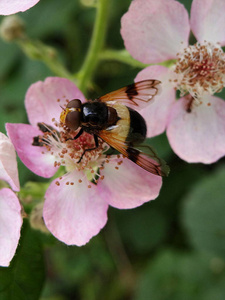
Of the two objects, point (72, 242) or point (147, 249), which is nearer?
point (72, 242)

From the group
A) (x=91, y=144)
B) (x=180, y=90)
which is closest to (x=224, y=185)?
(x=180, y=90)

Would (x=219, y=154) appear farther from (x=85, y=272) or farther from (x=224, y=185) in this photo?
(x=85, y=272)

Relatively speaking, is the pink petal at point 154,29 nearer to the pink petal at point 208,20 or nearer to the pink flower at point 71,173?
the pink petal at point 208,20

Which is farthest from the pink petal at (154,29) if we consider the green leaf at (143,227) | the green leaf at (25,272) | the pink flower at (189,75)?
the green leaf at (143,227)

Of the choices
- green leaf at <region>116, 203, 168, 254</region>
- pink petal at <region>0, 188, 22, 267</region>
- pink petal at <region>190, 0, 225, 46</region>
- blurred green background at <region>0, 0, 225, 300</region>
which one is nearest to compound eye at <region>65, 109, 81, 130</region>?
pink petal at <region>0, 188, 22, 267</region>

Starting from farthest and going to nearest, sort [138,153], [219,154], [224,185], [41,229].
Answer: [224,185]
[219,154]
[41,229]
[138,153]

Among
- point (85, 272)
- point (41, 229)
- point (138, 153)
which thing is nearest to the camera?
point (138, 153)
